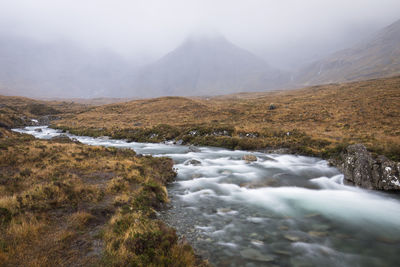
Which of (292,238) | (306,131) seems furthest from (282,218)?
(306,131)

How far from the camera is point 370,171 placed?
13.4m

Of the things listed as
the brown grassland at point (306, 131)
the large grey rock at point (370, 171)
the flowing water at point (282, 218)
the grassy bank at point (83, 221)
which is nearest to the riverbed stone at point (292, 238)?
the flowing water at point (282, 218)

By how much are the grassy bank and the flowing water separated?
1410 mm

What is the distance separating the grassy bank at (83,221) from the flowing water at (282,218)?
1.41 meters

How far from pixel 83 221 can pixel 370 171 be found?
1599cm

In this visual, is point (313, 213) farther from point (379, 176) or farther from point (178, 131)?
point (178, 131)

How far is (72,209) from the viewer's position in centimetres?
816

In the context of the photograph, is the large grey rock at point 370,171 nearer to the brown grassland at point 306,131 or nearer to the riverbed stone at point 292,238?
the brown grassland at point 306,131

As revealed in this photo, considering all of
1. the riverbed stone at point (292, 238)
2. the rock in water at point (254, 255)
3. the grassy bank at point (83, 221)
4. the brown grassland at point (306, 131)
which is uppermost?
the brown grassland at point (306, 131)

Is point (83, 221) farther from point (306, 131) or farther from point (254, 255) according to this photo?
point (306, 131)

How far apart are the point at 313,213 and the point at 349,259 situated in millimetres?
3360

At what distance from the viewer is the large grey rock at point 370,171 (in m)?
12.6

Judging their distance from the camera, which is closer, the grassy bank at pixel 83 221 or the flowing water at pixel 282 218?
the grassy bank at pixel 83 221

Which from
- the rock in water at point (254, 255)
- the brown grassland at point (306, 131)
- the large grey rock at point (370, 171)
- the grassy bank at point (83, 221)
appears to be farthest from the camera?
the brown grassland at point (306, 131)
